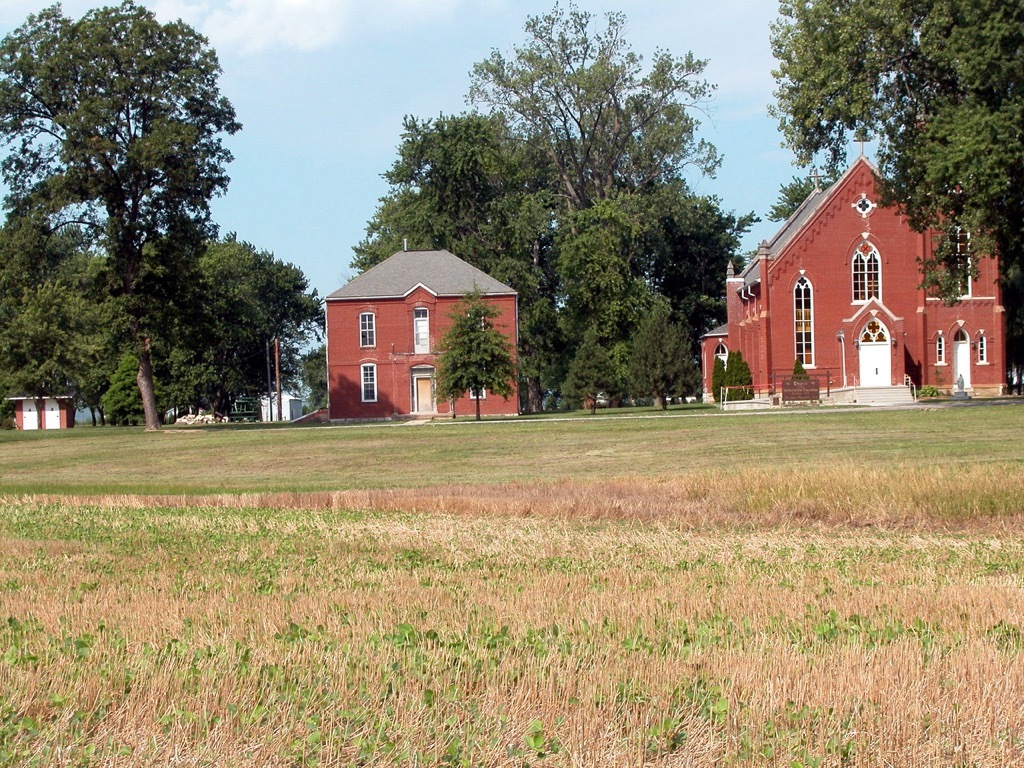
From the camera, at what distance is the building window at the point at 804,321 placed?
67125mm

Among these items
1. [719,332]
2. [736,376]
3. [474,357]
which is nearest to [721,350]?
[719,332]

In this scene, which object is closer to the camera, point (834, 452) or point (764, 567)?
point (764, 567)

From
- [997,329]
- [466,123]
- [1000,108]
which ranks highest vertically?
[466,123]

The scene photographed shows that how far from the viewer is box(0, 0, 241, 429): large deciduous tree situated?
54.3 m

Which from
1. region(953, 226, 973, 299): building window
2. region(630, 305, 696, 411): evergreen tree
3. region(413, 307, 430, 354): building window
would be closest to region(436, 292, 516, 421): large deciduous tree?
region(630, 305, 696, 411): evergreen tree

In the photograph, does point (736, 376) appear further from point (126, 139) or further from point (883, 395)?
point (126, 139)

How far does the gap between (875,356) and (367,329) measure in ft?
96.9

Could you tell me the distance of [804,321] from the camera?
6712cm

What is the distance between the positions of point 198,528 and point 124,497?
6.84 m

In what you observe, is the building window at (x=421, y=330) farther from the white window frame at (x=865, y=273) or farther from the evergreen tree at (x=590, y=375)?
the white window frame at (x=865, y=273)

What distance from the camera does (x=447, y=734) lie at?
6156 mm

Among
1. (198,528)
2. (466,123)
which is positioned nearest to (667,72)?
(466,123)

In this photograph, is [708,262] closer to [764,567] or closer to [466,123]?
[466,123]

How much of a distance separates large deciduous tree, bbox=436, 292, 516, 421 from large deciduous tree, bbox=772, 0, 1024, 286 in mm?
21629
